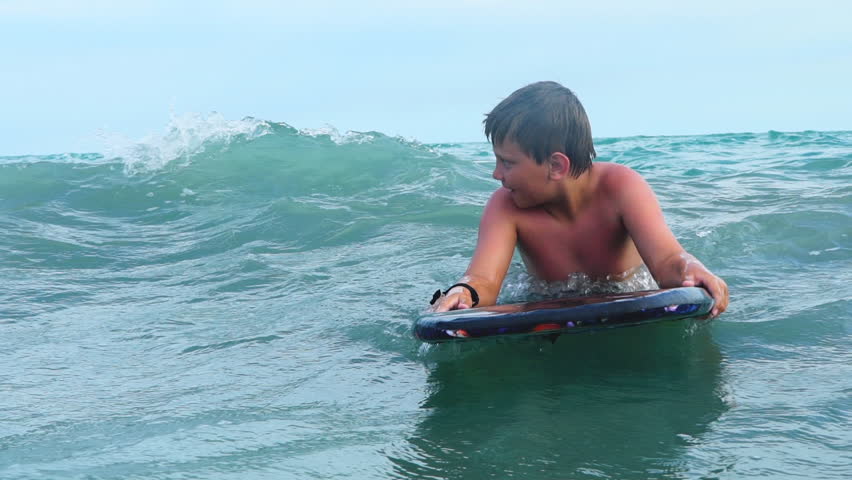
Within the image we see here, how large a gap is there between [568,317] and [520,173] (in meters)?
0.83

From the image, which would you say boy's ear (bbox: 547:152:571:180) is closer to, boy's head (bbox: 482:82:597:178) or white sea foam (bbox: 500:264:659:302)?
boy's head (bbox: 482:82:597:178)

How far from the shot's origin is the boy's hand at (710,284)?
287cm

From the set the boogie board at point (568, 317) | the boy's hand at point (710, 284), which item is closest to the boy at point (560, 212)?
the boy's hand at point (710, 284)

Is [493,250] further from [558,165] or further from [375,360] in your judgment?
[375,360]

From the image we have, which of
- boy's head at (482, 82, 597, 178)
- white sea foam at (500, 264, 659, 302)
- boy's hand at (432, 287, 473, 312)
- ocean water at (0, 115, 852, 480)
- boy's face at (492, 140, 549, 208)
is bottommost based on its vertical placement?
ocean water at (0, 115, 852, 480)

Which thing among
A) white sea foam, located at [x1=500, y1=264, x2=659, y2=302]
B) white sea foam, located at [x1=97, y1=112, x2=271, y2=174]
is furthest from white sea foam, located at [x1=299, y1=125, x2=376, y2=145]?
white sea foam, located at [x1=500, y1=264, x2=659, y2=302]

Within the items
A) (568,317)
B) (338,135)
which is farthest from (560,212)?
(338,135)

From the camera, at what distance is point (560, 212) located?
3.46m

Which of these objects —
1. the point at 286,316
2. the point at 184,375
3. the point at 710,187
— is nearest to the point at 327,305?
the point at 286,316

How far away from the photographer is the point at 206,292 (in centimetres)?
478

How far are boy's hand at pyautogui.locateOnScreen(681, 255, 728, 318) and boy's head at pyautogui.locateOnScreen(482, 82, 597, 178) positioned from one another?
0.63m

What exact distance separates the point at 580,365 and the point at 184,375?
4.69 feet

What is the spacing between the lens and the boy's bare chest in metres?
3.48

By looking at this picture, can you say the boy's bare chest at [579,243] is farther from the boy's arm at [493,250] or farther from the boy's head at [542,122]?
the boy's head at [542,122]
